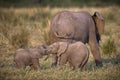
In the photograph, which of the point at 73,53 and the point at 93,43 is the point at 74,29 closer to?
the point at 73,53

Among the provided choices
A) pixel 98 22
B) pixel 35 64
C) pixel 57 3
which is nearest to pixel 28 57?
pixel 35 64

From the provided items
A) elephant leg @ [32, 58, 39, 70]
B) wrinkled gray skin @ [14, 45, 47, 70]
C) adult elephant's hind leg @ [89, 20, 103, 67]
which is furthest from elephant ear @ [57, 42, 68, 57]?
adult elephant's hind leg @ [89, 20, 103, 67]

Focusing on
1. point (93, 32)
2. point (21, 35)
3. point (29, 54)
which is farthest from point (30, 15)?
point (29, 54)

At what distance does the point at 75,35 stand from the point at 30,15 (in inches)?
516

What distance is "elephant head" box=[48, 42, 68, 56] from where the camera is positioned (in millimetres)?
10638

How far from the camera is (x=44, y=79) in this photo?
31.3 feet

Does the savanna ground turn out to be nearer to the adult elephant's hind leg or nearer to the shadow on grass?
the adult elephant's hind leg

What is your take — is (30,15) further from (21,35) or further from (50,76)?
(50,76)

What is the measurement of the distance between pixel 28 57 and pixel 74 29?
168 cm

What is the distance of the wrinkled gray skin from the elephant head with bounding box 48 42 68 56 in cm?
20

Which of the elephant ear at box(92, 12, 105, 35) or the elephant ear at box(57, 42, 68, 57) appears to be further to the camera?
the elephant ear at box(92, 12, 105, 35)

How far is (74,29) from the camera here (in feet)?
37.3

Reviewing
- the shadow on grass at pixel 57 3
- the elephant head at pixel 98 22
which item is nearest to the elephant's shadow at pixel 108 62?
the elephant head at pixel 98 22

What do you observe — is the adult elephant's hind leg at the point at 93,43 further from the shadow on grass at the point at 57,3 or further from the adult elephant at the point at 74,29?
the shadow on grass at the point at 57,3
